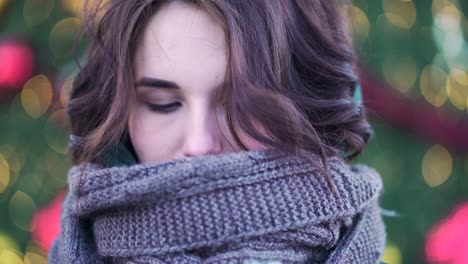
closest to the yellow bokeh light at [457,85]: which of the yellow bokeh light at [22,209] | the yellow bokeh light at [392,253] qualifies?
the yellow bokeh light at [392,253]

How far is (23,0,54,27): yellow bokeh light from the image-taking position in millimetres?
1774

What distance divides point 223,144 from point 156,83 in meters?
0.14

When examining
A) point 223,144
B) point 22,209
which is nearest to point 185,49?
point 223,144

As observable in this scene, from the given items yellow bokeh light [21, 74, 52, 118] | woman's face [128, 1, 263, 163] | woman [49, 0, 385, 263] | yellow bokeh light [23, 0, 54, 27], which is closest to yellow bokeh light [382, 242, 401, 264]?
woman [49, 0, 385, 263]

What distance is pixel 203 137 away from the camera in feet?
2.81

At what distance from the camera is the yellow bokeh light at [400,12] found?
5.51 ft

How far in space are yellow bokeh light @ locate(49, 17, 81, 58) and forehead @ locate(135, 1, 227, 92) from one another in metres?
0.96

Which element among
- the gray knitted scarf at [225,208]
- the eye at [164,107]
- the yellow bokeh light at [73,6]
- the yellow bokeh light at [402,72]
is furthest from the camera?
the yellow bokeh light at [73,6]

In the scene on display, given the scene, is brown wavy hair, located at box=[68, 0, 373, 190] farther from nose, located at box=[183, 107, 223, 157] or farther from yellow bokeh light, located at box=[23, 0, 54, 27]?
yellow bokeh light, located at box=[23, 0, 54, 27]

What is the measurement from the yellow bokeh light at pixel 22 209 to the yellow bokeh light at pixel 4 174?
0.15 ft

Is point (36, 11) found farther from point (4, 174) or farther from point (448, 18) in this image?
point (448, 18)

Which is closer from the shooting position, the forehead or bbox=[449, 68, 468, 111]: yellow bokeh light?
the forehead

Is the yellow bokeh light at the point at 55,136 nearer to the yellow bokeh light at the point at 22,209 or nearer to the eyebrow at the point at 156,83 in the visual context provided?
the yellow bokeh light at the point at 22,209

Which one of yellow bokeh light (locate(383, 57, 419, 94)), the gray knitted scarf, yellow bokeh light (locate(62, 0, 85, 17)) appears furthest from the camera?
yellow bokeh light (locate(62, 0, 85, 17))
